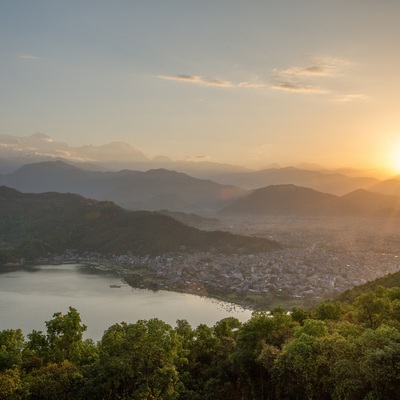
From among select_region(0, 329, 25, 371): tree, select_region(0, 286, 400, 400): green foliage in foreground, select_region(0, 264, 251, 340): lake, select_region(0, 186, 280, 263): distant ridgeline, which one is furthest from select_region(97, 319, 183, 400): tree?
select_region(0, 186, 280, 263): distant ridgeline

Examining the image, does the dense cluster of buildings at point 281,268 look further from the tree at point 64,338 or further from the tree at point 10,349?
the tree at point 10,349

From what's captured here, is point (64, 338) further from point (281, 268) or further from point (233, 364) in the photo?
point (281, 268)

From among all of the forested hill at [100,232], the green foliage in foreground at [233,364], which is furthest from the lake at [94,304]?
the green foliage in foreground at [233,364]

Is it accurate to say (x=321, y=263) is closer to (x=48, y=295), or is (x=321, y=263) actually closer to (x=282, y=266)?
(x=282, y=266)

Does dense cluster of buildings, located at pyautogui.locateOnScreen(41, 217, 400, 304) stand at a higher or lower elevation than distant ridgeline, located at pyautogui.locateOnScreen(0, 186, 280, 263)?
lower

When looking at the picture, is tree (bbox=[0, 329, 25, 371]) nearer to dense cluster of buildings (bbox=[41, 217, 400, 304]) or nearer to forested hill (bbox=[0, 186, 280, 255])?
dense cluster of buildings (bbox=[41, 217, 400, 304])

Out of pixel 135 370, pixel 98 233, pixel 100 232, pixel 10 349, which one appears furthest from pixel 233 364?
pixel 100 232

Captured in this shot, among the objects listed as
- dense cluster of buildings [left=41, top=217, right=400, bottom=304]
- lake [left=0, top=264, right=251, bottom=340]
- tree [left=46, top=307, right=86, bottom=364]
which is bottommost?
lake [left=0, top=264, right=251, bottom=340]
